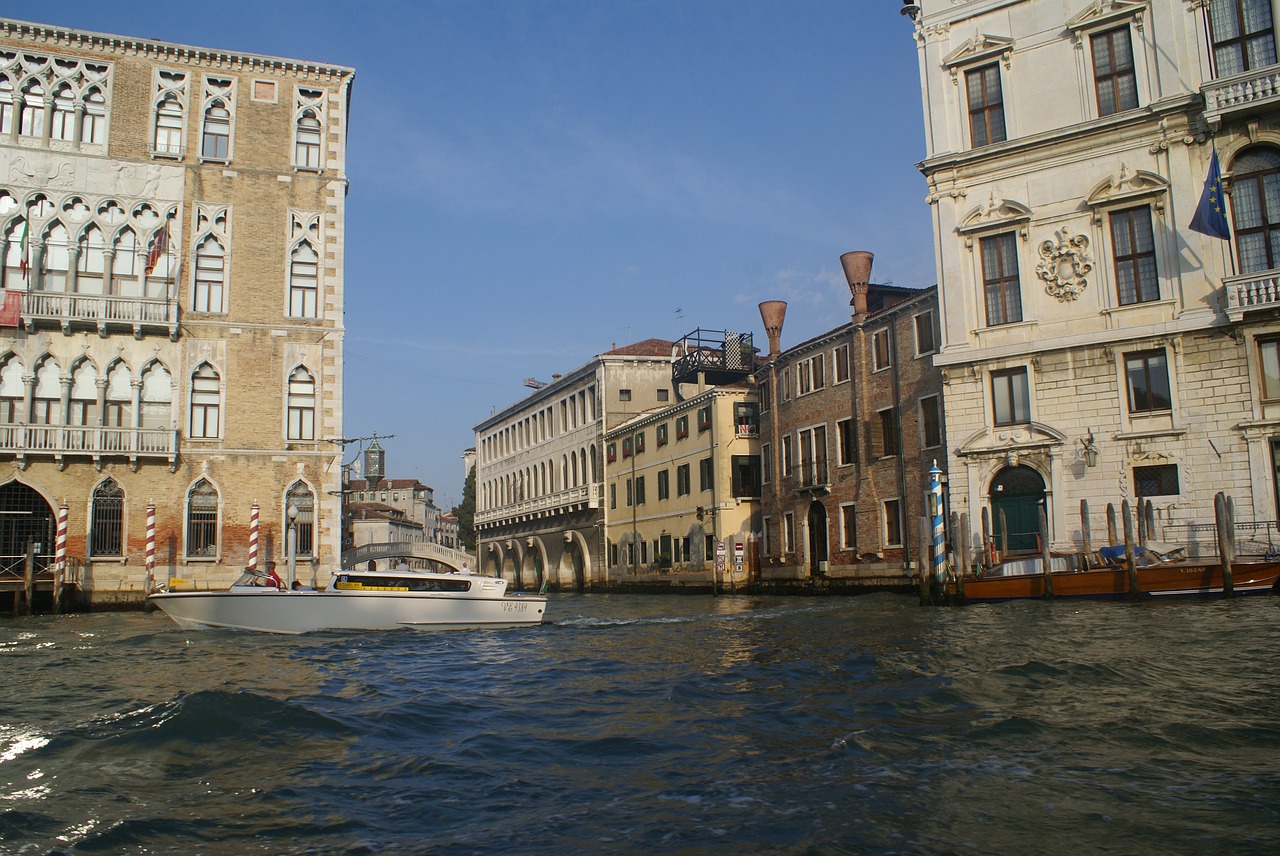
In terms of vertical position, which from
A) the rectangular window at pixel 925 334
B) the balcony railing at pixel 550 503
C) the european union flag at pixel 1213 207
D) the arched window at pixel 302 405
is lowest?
the balcony railing at pixel 550 503

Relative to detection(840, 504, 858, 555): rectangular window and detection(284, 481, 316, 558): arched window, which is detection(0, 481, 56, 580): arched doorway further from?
detection(840, 504, 858, 555): rectangular window

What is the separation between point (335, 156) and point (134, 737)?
2285cm

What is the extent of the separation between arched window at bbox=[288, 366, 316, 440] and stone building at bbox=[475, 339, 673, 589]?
19580 mm

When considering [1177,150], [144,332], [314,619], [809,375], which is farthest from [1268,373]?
[144,332]

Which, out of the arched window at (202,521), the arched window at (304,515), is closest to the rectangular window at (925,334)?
the arched window at (304,515)

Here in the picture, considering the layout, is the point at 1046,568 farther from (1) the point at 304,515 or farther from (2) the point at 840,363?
(1) the point at 304,515

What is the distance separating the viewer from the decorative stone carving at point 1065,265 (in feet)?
70.9

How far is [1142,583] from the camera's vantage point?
17.5 m

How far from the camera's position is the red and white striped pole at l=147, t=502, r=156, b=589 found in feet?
78.2

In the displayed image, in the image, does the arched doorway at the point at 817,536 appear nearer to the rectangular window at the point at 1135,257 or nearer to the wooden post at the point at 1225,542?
the rectangular window at the point at 1135,257

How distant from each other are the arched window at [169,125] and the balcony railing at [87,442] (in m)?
7.46

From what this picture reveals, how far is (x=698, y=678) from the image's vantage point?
1059cm

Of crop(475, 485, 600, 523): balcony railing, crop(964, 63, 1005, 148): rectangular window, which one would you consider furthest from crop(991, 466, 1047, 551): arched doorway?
crop(475, 485, 600, 523): balcony railing

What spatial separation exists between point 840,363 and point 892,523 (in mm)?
5106
